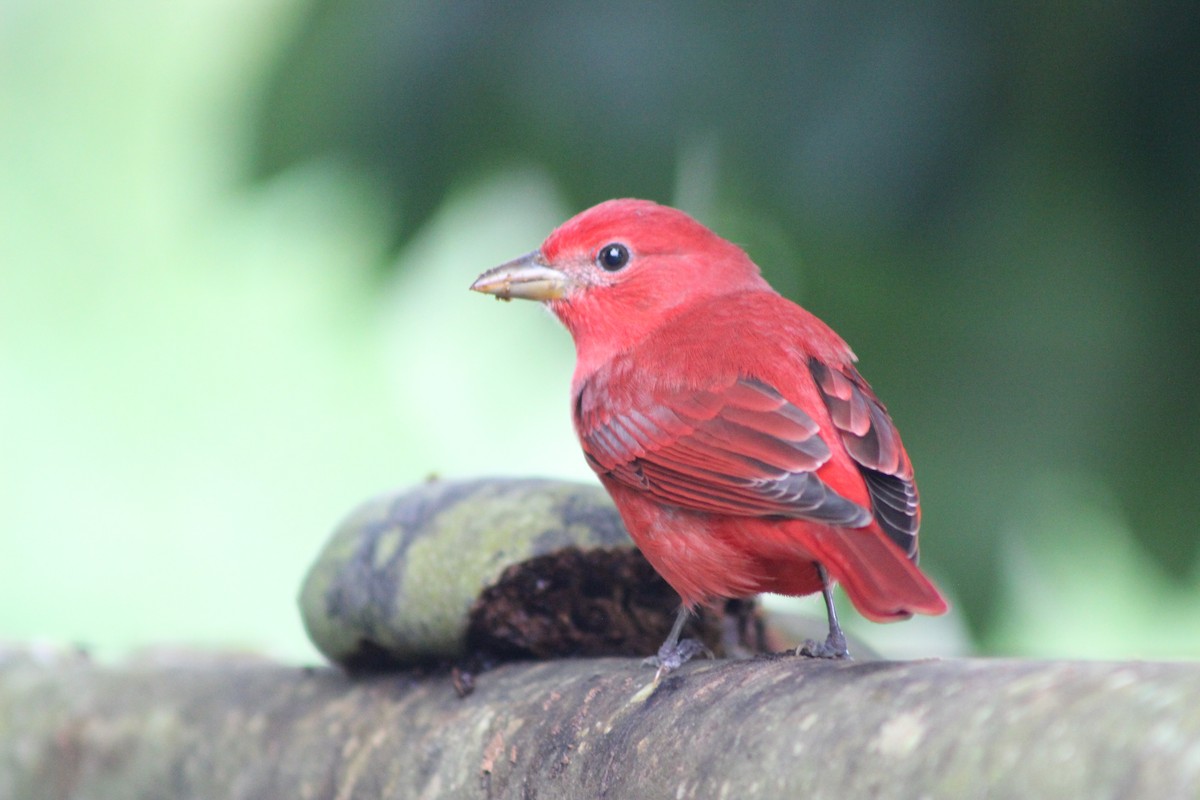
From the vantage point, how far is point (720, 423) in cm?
239

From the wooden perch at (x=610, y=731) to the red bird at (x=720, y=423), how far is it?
24 centimetres

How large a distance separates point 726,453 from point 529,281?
0.89 metres

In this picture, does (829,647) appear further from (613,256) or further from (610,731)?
(613,256)

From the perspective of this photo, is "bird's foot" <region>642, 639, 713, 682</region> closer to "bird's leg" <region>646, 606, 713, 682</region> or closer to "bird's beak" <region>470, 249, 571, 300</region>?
"bird's leg" <region>646, 606, 713, 682</region>

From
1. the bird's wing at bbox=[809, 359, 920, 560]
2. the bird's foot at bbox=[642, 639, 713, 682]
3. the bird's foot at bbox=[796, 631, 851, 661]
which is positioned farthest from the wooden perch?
the bird's wing at bbox=[809, 359, 920, 560]

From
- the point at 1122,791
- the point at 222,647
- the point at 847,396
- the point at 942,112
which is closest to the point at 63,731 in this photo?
the point at 222,647

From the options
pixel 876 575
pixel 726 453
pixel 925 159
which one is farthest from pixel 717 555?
pixel 925 159

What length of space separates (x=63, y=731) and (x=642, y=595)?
1327 mm

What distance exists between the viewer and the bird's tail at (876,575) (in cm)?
177

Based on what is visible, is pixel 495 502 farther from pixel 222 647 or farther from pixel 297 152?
pixel 222 647

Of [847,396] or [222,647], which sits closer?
[847,396]

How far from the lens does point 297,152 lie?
2.66 m

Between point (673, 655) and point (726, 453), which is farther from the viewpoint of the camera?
point (726, 453)

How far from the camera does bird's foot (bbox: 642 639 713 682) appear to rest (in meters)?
2.06
